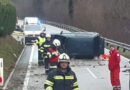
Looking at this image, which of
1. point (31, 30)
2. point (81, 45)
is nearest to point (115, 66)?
point (81, 45)

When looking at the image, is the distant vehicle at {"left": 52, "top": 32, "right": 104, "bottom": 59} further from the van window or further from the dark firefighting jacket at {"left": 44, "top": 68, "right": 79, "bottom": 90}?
the dark firefighting jacket at {"left": 44, "top": 68, "right": 79, "bottom": 90}

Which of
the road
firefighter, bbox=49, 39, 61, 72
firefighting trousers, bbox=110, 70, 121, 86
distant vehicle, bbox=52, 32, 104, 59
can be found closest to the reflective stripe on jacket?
firefighter, bbox=49, 39, 61, 72

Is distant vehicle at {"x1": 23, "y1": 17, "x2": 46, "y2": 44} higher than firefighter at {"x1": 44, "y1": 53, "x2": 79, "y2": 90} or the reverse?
higher

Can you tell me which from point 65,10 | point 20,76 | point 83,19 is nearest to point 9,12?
point 20,76

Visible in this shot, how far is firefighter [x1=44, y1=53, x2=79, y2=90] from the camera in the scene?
7855 mm

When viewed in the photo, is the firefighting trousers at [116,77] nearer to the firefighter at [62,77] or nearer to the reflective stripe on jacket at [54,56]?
the reflective stripe on jacket at [54,56]

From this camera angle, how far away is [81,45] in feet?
78.9

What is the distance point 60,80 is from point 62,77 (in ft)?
0.31

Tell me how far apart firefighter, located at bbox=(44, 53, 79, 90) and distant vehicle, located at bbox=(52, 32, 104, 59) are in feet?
51.6

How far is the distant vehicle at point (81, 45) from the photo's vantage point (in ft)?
78.3

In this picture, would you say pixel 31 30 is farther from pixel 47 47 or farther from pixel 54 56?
pixel 54 56

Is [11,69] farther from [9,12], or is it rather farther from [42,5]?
[42,5]

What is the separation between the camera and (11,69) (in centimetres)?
1920

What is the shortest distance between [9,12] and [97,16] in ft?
110
